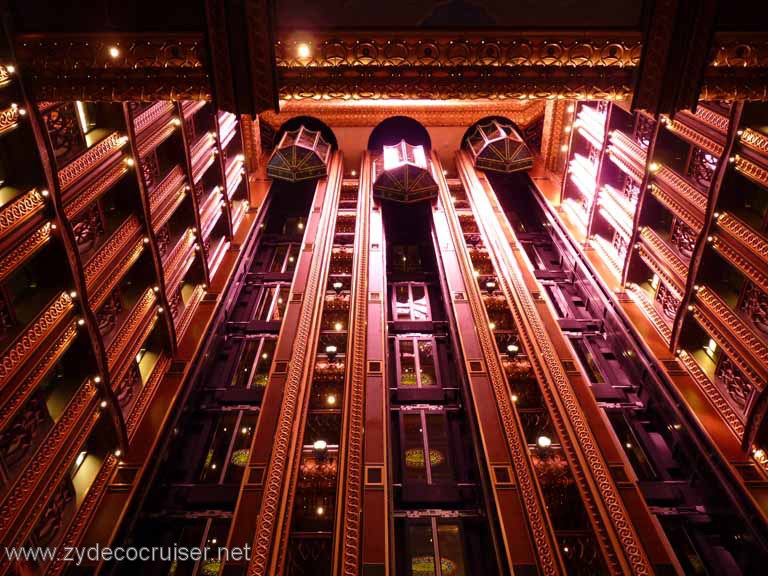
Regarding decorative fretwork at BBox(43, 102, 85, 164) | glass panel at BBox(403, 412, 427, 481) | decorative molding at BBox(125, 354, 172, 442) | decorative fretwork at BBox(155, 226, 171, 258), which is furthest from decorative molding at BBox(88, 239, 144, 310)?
glass panel at BBox(403, 412, 427, 481)

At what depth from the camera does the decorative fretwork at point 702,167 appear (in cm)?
1063

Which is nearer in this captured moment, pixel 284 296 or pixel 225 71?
pixel 225 71

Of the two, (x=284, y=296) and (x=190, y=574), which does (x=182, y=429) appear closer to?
(x=190, y=574)

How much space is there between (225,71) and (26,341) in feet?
15.9

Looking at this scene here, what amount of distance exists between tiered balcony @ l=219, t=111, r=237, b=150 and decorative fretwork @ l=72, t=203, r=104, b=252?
647cm

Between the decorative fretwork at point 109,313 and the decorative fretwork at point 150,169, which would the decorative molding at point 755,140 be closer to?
the decorative fretwork at point 150,169

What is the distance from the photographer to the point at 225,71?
16.9 ft

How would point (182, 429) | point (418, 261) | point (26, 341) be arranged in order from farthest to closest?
point (418, 261)
point (182, 429)
point (26, 341)

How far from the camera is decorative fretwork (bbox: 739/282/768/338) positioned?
8914 millimetres

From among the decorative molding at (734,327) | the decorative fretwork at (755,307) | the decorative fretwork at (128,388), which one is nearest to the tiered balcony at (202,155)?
the decorative fretwork at (128,388)

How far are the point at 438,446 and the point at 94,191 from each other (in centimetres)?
863

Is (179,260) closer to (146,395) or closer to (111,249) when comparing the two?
(111,249)

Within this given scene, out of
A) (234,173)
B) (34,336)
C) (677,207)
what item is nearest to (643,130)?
(677,207)

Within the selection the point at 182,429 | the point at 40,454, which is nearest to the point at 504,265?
the point at 182,429
